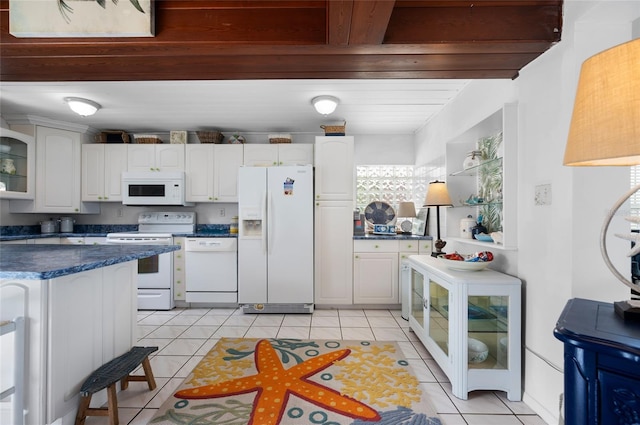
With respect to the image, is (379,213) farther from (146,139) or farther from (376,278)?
(146,139)

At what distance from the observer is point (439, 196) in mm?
2809

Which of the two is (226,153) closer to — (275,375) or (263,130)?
(263,130)

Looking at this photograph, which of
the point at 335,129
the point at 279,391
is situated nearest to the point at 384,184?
the point at 335,129

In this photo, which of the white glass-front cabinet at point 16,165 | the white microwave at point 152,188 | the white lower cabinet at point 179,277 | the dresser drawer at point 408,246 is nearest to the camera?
the white glass-front cabinet at point 16,165

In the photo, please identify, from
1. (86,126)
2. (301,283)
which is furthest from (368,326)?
(86,126)

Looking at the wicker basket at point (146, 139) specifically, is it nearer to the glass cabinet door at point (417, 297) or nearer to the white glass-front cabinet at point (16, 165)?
the white glass-front cabinet at point (16, 165)

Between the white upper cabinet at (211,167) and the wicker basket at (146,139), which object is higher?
the wicker basket at (146,139)

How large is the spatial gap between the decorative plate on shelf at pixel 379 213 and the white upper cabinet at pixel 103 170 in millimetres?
3460

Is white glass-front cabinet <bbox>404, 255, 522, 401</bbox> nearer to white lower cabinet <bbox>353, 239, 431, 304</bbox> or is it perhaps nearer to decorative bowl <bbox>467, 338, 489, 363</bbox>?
decorative bowl <bbox>467, 338, 489, 363</bbox>

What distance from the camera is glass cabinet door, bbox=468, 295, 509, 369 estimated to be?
6.41 ft

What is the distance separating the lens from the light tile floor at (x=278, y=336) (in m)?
1.78

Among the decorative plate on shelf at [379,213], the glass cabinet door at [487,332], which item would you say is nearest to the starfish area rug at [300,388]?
the glass cabinet door at [487,332]

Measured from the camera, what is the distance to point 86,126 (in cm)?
401

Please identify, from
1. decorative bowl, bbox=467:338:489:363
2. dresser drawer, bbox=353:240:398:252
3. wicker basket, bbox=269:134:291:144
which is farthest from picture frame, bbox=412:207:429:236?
wicker basket, bbox=269:134:291:144
